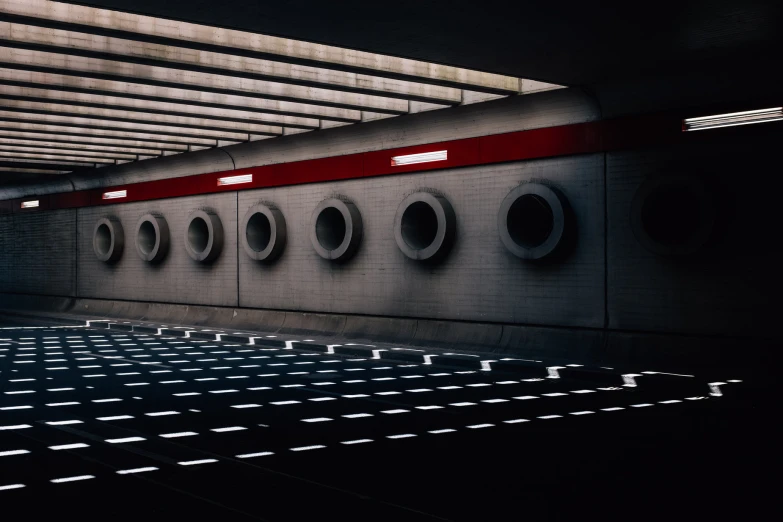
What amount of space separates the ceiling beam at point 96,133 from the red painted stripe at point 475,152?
1388mm

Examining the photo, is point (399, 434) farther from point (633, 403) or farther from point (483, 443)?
point (633, 403)

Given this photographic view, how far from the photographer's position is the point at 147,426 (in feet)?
26.5

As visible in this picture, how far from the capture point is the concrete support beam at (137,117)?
49.0ft

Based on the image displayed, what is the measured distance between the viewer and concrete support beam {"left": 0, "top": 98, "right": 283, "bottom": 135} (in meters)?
14.9

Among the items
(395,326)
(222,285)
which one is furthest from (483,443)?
(222,285)

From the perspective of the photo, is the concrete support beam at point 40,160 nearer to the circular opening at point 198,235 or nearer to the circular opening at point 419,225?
the circular opening at point 198,235

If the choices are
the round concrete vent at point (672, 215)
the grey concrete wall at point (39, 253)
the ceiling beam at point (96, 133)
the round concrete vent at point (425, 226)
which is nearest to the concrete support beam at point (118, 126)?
the ceiling beam at point (96, 133)

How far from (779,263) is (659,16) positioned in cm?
371

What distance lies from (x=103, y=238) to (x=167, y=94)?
12.6m

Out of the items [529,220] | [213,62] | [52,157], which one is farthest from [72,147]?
[529,220]

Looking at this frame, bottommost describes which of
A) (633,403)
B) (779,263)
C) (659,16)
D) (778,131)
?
(633,403)

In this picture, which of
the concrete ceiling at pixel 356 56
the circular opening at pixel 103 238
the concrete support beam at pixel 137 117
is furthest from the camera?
the circular opening at pixel 103 238

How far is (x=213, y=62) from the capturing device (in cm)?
1194

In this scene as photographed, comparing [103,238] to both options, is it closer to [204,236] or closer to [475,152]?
[204,236]
